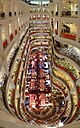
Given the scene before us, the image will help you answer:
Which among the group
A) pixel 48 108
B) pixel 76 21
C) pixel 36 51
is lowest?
pixel 48 108

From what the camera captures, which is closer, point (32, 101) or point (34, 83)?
point (32, 101)

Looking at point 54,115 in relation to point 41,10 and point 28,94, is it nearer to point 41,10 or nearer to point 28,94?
point 28,94

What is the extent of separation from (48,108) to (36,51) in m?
23.3

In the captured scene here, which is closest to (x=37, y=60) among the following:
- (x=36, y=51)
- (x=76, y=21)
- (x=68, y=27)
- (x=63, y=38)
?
(x=36, y=51)

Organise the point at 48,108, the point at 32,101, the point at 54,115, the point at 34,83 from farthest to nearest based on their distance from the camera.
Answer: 1. the point at 34,83
2. the point at 32,101
3. the point at 48,108
4. the point at 54,115

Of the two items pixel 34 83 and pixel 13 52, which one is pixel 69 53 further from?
pixel 34 83

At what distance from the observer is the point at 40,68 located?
35.4 meters

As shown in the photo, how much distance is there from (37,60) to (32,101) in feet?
56.0

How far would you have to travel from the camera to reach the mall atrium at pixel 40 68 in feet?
42.3

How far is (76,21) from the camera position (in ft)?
43.8

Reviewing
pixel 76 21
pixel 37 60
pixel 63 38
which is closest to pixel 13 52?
pixel 63 38

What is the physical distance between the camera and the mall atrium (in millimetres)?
12891

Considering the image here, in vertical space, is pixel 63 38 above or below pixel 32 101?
above

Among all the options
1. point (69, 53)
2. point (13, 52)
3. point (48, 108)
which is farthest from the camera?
point (48, 108)
